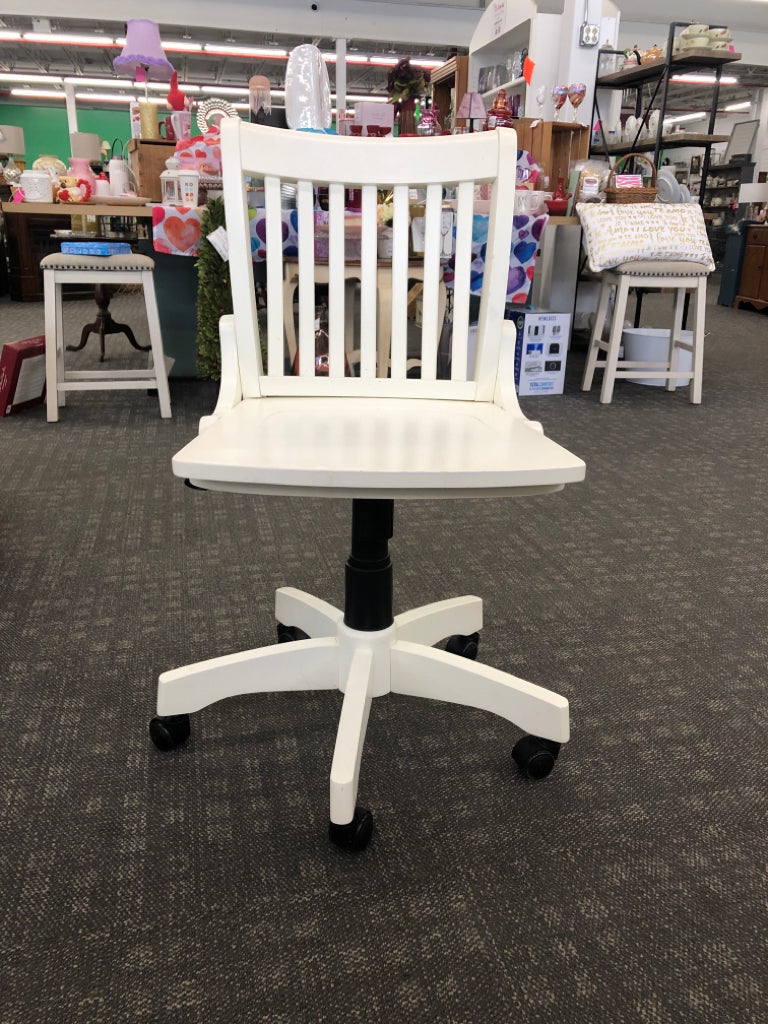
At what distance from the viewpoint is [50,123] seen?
1680 cm

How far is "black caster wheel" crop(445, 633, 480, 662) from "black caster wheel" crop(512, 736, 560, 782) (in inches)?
10.9

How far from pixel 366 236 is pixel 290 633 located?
70 centimetres

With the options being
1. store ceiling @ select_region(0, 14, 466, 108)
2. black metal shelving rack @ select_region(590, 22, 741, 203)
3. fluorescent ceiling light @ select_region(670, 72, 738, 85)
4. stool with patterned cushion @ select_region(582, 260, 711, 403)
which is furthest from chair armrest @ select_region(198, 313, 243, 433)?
fluorescent ceiling light @ select_region(670, 72, 738, 85)

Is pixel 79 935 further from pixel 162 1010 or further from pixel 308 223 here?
pixel 308 223

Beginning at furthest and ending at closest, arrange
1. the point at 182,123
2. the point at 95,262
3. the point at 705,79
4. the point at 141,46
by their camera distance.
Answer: the point at 705,79, the point at 141,46, the point at 182,123, the point at 95,262

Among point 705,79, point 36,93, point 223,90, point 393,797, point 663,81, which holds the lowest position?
point 393,797

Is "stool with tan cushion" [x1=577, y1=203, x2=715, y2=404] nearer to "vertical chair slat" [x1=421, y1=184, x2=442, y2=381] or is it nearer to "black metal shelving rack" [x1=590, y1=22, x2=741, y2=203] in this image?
"black metal shelving rack" [x1=590, y1=22, x2=741, y2=203]

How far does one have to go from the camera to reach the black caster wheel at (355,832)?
3.06ft

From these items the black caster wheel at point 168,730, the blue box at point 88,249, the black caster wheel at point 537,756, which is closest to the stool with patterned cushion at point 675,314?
the blue box at point 88,249

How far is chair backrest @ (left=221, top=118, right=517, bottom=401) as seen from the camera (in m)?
1.17

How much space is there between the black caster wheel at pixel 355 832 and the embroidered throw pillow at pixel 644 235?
2.86m

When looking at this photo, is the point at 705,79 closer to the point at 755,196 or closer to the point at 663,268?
the point at 755,196

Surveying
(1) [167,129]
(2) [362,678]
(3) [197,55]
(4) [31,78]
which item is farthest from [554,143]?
(4) [31,78]

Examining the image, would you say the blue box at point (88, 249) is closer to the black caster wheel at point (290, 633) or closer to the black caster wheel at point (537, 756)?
the black caster wheel at point (290, 633)
